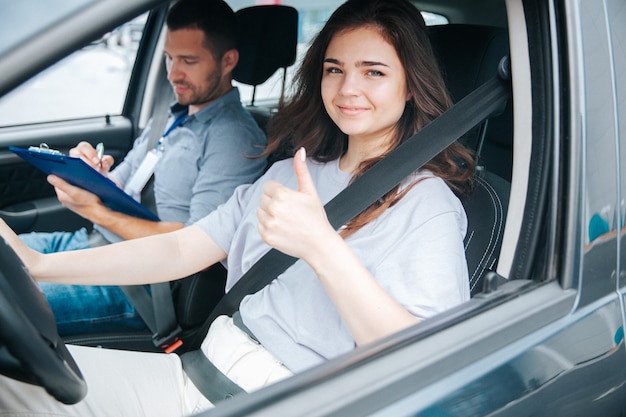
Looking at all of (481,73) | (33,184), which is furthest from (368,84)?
(33,184)

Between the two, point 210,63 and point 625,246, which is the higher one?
point 210,63

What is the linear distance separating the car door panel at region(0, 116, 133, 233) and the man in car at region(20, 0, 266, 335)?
1.52 ft

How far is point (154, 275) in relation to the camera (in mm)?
1740

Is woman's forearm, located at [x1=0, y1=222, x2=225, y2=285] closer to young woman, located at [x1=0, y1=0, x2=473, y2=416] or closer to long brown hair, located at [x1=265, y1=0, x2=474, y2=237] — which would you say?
young woman, located at [x1=0, y1=0, x2=473, y2=416]

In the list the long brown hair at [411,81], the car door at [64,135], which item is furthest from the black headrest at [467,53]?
the car door at [64,135]

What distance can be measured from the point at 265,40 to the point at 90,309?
1170 millimetres

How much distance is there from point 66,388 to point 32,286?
166mm

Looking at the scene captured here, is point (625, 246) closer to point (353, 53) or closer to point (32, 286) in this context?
point (353, 53)

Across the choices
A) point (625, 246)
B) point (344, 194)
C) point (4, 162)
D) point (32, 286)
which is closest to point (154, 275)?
point (344, 194)

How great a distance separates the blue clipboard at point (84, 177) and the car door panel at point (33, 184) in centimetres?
81

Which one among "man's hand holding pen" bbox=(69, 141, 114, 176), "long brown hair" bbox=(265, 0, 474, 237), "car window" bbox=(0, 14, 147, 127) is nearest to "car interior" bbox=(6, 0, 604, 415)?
"long brown hair" bbox=(265, 0, 474, 237)

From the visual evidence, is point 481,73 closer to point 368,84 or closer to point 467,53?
point 467,53

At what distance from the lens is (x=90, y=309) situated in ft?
6.92

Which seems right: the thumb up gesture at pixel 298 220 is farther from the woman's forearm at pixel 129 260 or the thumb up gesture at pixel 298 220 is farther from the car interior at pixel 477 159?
the woman's forearm at pixel 129 260
